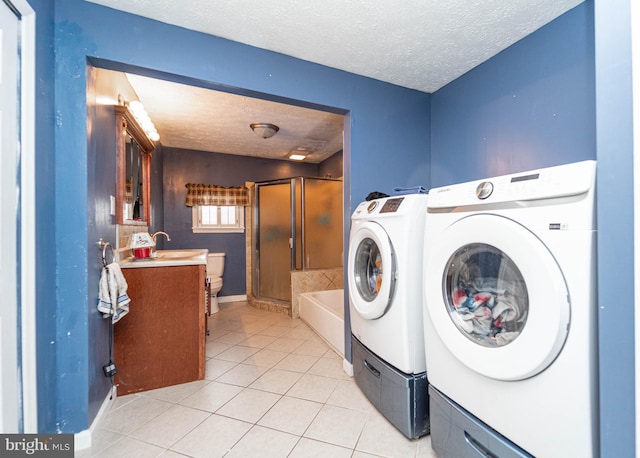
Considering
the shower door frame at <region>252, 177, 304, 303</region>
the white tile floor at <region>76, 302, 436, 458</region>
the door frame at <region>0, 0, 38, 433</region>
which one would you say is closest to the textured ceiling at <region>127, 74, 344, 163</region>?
the shower door frame at <region>252, 177, 304, 303</region>

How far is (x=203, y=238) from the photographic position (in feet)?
13.0

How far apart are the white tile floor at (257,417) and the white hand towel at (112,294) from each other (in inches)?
23.6

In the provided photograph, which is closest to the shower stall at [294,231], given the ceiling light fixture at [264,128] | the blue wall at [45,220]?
the ceiling light fixture at [264,128]

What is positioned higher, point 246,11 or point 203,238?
point 246,11

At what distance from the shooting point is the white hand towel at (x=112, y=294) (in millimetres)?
1446

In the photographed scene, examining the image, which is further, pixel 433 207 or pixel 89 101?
pixel 89 101

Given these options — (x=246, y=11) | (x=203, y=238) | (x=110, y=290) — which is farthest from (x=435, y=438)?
(x=203, y=238)

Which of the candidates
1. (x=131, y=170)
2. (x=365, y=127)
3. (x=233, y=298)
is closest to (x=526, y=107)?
(x=365, y=127)

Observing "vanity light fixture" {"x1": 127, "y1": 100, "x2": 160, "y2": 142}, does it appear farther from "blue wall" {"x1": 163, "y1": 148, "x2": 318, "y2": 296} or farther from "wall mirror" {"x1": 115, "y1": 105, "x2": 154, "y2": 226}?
"blue wall" {"x1": 163, "y1": 148, "x2": 318, "y2": 296}

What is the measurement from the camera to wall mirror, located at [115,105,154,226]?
1.81 m

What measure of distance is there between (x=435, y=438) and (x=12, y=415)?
67.5 inches

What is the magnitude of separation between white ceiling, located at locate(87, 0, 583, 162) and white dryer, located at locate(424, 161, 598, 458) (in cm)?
102

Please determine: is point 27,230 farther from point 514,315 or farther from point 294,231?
point 294,231

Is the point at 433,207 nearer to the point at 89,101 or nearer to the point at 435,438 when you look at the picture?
the point at 435,438
